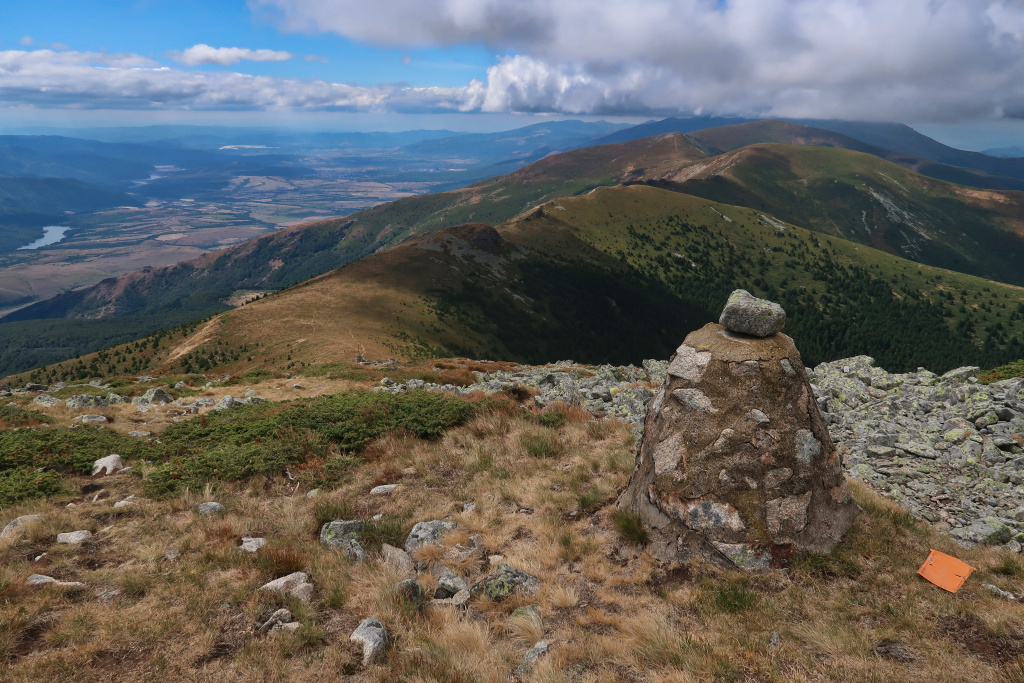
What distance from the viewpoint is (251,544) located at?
970 cm

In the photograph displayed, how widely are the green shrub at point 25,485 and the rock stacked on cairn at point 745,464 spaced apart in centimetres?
1513

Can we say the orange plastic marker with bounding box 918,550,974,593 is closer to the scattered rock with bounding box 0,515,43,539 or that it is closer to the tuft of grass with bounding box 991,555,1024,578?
the tuft of grass with bounding box 991,555,1024,578

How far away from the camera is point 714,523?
885cm

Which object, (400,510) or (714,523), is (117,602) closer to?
(400,510)

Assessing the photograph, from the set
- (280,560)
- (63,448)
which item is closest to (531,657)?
(280,560)

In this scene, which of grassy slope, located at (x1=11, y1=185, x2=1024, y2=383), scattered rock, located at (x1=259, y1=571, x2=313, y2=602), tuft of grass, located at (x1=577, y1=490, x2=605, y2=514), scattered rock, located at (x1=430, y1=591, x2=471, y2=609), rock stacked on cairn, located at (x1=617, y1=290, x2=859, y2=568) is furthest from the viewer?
grassy slope, located at (x1=11, y1=185, x2=1024, y2=383)

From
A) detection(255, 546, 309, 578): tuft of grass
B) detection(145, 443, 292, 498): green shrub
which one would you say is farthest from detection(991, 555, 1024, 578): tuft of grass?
detection(145, 443, 292, 498): green shrub

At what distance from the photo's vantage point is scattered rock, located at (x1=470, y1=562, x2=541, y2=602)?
27.0ft

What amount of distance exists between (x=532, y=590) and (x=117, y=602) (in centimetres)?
696

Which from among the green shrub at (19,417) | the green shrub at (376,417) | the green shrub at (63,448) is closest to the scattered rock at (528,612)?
the green shrub at (376,417)

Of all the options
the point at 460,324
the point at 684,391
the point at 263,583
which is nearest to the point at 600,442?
the point at 684,391

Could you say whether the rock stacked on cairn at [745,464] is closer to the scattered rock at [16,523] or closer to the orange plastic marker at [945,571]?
the orange plastic marker at [945,571]

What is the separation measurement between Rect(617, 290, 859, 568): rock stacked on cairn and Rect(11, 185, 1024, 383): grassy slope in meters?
46.2

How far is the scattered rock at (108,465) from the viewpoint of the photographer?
13733 mm
